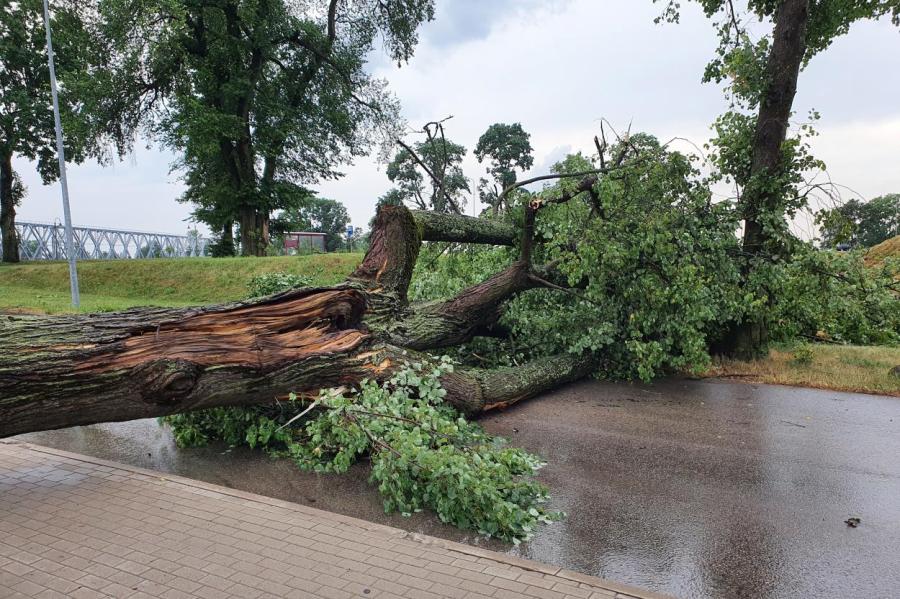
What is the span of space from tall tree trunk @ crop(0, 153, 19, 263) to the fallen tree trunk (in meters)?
26.4

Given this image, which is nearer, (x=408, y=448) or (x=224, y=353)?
(x=408, y=448)

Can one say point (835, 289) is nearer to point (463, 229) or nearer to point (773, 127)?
point (773, 127)

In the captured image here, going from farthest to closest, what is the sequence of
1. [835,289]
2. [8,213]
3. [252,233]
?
[8,213] → [252,233] → [835,289]

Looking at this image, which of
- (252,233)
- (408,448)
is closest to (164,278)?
(252,233)

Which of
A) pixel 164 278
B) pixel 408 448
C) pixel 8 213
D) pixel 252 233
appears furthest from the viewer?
pixel 8 213

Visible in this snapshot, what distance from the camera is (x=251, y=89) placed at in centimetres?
2325

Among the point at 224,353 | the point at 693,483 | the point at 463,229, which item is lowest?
the point at 693,483

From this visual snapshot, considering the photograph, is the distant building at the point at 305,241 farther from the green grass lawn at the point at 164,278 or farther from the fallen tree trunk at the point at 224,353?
the fallen tree trunk at the point at 224,353

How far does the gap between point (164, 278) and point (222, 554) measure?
18.8 meters

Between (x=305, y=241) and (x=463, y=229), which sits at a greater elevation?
(x=305, y=241)

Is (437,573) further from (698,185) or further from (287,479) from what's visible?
(698,185)

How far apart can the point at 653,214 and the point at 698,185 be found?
131 cm

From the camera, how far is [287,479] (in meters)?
4.55

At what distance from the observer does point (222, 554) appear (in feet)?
10.6
